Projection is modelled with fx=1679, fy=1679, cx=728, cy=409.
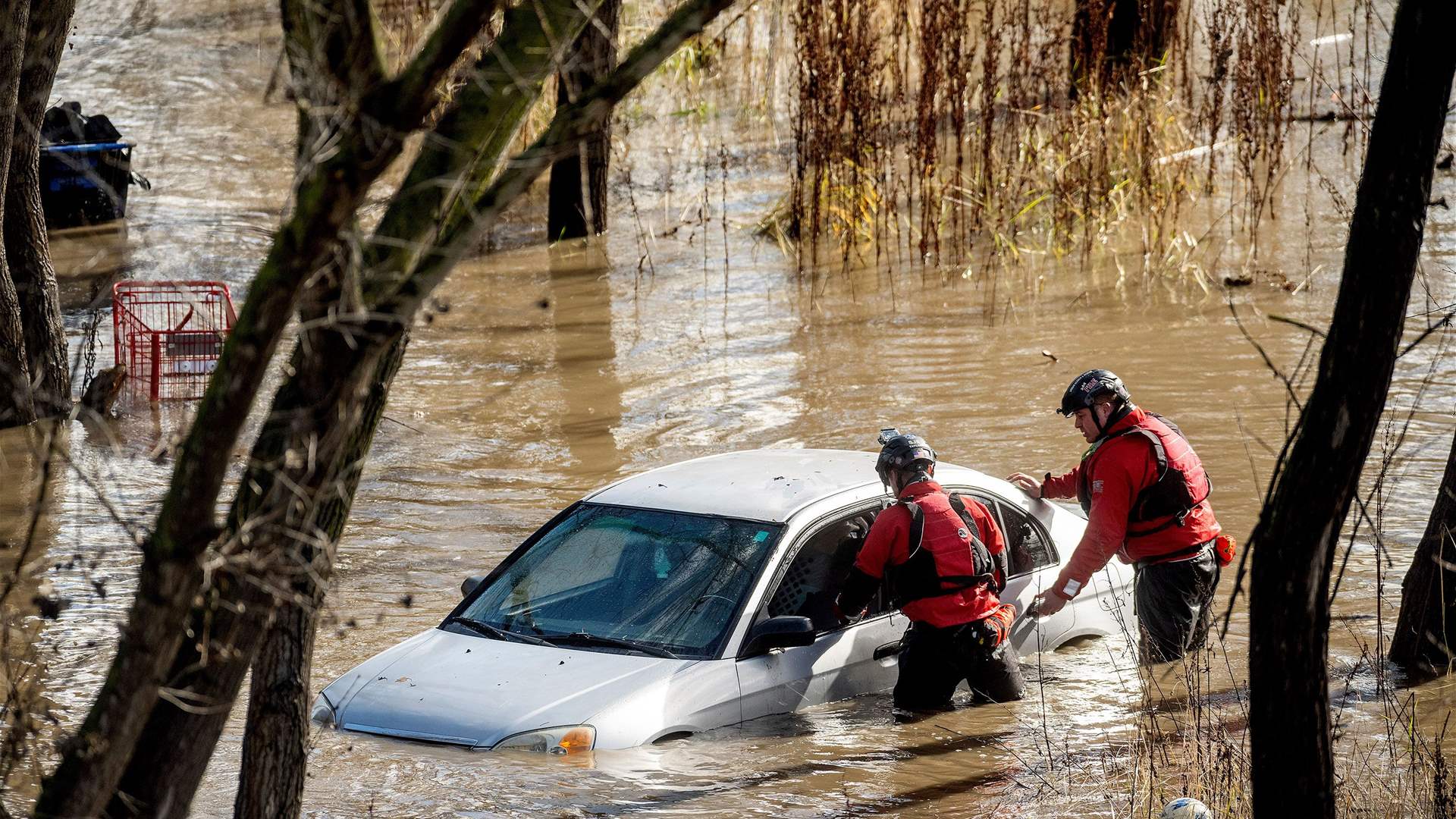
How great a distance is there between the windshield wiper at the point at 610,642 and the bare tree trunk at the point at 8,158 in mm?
5142

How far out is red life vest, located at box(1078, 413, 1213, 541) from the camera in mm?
7781

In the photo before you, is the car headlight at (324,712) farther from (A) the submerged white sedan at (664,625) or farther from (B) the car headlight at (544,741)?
(B) the car headlight at (544,741)

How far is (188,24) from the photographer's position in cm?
3045

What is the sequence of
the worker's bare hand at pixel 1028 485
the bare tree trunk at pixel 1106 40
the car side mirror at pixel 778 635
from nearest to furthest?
the car side mirror at pixel 778 635 < the worker's bare hand at pixel 1028 485 < the bare tree trunk at pixel 1106 40

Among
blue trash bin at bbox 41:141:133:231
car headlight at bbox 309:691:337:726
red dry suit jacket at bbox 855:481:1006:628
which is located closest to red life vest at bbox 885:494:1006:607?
red dry suit jacket at bbox 855:481:1006:628

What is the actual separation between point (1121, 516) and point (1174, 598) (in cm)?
49

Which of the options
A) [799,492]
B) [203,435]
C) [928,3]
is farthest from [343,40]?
[928,3]

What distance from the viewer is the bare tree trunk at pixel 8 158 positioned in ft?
37.2

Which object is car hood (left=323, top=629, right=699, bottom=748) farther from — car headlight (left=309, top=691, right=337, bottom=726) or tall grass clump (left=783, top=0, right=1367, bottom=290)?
tall grass clump (left=783, top=0, right=1367, bottom=290)

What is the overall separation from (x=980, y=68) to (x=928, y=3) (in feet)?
31.3

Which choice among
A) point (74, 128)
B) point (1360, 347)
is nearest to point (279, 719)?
point (1360, 347)

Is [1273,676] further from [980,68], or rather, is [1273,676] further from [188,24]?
[188,24]

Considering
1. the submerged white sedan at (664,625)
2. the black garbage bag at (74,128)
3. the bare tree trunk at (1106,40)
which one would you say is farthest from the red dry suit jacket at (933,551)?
the black garbage bag at (74,128)

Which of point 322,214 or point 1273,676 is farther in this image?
point 1273,676
